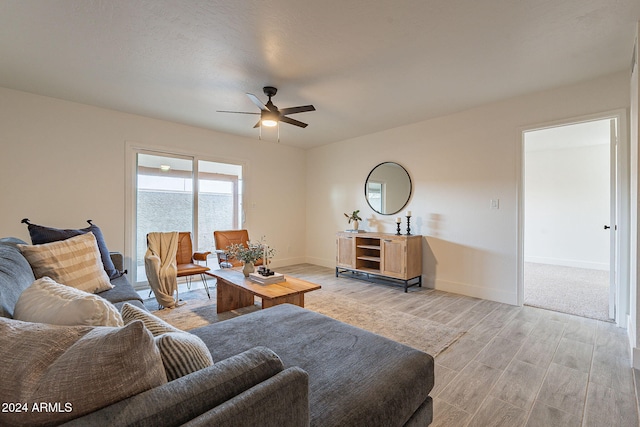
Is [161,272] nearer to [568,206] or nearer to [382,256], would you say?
[382,256]

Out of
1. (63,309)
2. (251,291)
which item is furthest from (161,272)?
(63,309)

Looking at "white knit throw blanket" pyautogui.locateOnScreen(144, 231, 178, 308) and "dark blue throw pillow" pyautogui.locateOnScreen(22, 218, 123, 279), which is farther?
"white knit throw blanket" pyautogui.locateOnScreen(144, 231, 178, 308)

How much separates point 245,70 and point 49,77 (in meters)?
2.05

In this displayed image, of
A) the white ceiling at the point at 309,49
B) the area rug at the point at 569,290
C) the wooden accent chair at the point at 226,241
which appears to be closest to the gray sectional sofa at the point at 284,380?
the white ceiling at the point at 309,49

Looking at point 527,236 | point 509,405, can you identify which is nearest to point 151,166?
point 509,405

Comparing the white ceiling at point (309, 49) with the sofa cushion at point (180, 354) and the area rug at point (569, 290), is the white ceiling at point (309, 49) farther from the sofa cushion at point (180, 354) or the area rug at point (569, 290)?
the area rug at point (569, 290)

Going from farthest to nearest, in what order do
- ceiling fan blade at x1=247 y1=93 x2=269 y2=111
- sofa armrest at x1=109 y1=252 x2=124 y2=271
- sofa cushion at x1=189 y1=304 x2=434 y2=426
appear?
1. sofa armrest at x1=109 y1=252 x2=124 y2=271
2. ceiling fan blade at x1=247 y1=93 x2=269 y2=111
3. sofa cushion at x1=189 y1=304 x2=434 y2=426

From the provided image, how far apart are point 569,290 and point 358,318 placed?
3.28 m

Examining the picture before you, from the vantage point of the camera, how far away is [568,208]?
585 centimetres

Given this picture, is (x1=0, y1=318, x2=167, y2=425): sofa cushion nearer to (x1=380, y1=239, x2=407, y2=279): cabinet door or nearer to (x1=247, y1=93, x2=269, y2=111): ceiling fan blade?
(x1=247, y1=93, x2=269, y2=111): ceiling fan blade

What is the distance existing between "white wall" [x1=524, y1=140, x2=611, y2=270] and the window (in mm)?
5752

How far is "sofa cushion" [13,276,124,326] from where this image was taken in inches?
34.5

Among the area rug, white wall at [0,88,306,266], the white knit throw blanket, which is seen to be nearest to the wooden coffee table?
the white knit throw blanket

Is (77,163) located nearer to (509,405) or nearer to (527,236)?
(509,405)
